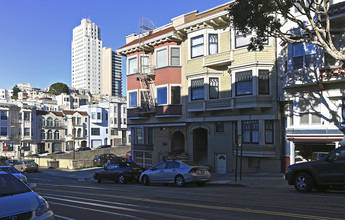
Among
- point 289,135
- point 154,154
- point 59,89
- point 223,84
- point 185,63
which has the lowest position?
point 154,154

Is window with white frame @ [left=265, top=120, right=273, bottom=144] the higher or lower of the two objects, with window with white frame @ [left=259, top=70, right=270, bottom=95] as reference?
lower

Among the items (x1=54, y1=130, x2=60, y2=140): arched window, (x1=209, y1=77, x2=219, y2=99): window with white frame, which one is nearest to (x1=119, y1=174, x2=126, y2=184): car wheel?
(x1=209, y1=77, x2=219, y2=99): window with white frame

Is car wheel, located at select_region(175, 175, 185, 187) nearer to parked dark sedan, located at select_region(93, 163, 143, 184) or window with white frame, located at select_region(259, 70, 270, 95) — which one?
parked dark sedan, located at select_region(93, 163, 143, 184)

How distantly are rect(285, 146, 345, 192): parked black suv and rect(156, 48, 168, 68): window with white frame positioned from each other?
61.9 ft

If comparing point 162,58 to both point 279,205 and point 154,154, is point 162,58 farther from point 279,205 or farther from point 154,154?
point 279,205

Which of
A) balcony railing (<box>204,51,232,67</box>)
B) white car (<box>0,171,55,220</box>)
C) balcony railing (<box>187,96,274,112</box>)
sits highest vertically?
balcony railing (<box>204,51,232,67</box>)

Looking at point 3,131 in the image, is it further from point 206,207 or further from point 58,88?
point 58,88

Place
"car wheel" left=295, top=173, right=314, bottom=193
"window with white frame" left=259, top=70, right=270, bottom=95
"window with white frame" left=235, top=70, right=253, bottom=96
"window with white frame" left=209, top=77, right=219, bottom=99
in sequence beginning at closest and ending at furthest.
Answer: "car wheel" left=295, top=173, right=314, bottom=193 < "window with white frame" left=259, top=70, right=270, bottom=95 < "window with white frame" left=235, top=70, right=253, bottom=96 < "window with white frame" left=209, top=77, right=219, bottom=99

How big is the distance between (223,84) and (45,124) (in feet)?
206

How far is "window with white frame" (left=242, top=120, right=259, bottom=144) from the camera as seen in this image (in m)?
24.5

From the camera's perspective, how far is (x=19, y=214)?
614 centimetres

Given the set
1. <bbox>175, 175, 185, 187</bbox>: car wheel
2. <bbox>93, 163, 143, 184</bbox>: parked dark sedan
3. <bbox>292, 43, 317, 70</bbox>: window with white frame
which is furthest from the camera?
<bbox>93, 163, 143, 184</bbox>: parked dark sedan

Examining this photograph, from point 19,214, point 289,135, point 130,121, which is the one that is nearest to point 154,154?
point 130,121

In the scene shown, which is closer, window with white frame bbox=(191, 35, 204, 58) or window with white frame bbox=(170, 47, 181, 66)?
window with white frame bbox=(191, 35, 204, 58)
